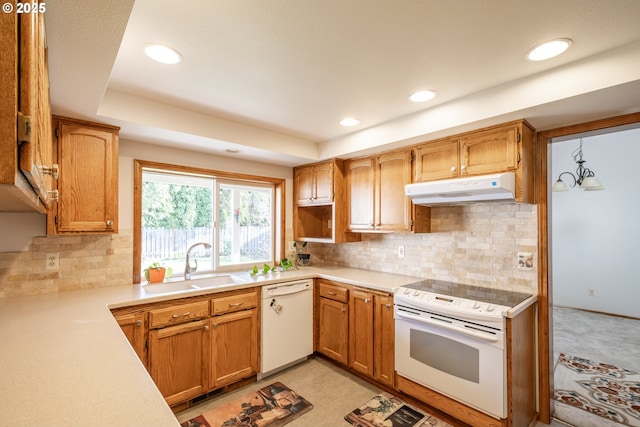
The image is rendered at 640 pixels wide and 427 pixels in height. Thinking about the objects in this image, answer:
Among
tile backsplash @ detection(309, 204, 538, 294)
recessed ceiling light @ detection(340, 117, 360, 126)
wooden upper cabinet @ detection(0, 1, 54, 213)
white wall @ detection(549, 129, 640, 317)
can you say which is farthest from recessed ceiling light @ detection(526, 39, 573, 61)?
white wall @ detection(549, 129, 640, 317)

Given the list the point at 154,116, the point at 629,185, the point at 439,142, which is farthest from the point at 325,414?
the point at 629,185

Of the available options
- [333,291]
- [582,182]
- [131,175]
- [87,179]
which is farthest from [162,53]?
[582,182]

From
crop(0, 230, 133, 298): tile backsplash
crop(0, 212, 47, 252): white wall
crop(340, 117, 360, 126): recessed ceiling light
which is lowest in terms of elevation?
crop(0, 230, 133, 298): tile backsplash

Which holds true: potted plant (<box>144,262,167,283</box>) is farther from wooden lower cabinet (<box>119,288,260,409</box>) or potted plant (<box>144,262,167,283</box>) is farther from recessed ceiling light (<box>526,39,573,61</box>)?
recessed ceiling light (<box>526,39,573,61</box>)

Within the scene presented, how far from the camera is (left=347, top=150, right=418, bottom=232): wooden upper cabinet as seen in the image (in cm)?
279

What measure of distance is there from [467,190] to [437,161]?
481 millimetres

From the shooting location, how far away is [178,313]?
2.29 meters

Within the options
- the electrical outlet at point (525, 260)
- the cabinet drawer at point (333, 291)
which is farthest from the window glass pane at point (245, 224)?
the electrical outlet at point (525, 260)

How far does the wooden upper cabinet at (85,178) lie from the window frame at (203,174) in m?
0.40

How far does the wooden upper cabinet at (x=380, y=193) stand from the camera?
2787mm

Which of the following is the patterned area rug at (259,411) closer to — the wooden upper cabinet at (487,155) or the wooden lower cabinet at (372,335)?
the wooden lower cabinet at (372,335)

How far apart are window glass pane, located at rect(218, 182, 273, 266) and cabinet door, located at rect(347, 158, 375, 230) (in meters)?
1.09

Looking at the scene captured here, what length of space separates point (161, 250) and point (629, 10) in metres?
3.52

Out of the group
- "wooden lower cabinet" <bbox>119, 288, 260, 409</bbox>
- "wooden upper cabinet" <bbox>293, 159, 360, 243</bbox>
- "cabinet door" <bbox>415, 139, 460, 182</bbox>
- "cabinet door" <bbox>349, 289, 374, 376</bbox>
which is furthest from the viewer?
"wooden upper cabinet" <bbox>293, 159, 360, 243</bbox>
